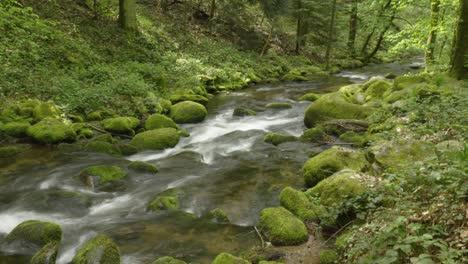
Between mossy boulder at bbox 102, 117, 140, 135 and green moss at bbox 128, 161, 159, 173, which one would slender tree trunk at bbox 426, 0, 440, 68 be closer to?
green moss at bbox 128, 161, 159, 173

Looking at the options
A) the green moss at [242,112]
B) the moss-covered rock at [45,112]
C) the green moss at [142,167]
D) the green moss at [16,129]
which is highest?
the moss-covered rock at [45,112]

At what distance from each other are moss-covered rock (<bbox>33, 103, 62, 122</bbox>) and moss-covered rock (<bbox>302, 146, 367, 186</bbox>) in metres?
7.27

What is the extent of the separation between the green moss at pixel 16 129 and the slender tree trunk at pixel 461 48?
11331mm

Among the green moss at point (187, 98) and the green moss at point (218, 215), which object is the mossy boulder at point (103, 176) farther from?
the green moss at point (187, 98)

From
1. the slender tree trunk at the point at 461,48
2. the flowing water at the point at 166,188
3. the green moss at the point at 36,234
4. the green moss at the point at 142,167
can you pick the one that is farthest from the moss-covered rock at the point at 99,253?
the slender tree trunk at the point at 461,48

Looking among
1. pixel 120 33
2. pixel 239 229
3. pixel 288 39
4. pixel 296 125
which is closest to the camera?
pixel 239 229

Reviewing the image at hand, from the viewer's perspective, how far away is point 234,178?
28.0 ft

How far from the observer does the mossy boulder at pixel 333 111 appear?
37.2 feet

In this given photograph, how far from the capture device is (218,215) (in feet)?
21.9

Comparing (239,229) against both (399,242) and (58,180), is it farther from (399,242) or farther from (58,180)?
(58,180)

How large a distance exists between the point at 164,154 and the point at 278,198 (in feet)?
13.3

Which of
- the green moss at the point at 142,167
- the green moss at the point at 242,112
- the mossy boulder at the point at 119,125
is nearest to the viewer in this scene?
the green moss at the point at 142,167

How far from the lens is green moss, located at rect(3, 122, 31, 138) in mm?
9789

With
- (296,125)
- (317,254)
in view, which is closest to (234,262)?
(317,254)
